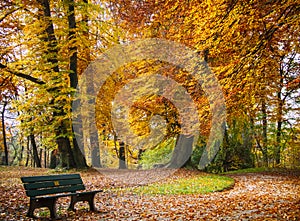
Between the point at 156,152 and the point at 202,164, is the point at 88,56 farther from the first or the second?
the point at 202,164

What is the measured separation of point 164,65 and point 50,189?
8544 millimetres

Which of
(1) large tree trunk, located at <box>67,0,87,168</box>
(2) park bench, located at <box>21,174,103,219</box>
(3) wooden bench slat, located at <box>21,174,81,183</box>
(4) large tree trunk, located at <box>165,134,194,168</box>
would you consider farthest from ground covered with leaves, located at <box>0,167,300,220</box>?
(4) large tree trunk, located at <box>165,134,194,168</box>

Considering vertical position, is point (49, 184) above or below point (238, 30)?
below

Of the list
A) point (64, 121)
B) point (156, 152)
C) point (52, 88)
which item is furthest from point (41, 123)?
point (156, 152)

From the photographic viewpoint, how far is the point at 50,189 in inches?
229

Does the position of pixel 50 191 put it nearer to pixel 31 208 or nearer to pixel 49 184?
pixel 49 184

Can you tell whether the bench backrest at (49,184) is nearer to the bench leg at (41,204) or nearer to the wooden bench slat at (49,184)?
the wooden bench slat at (49,184)

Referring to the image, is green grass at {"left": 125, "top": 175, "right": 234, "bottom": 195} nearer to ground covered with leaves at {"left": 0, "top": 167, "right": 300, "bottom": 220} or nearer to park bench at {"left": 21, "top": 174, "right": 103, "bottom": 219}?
ground covered with leaves at {"left": 0, "top": 167, "right": 300, "bottom": 220}

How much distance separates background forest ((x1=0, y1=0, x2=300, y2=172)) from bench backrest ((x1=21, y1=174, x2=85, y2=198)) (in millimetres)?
4439

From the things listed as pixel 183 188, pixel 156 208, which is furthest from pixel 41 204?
pixel 183 188

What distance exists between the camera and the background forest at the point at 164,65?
7.08m

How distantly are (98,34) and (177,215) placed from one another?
441 inches

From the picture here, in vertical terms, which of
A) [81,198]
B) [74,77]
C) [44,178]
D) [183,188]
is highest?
[74,77]

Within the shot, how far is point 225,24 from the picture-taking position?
261 inches
